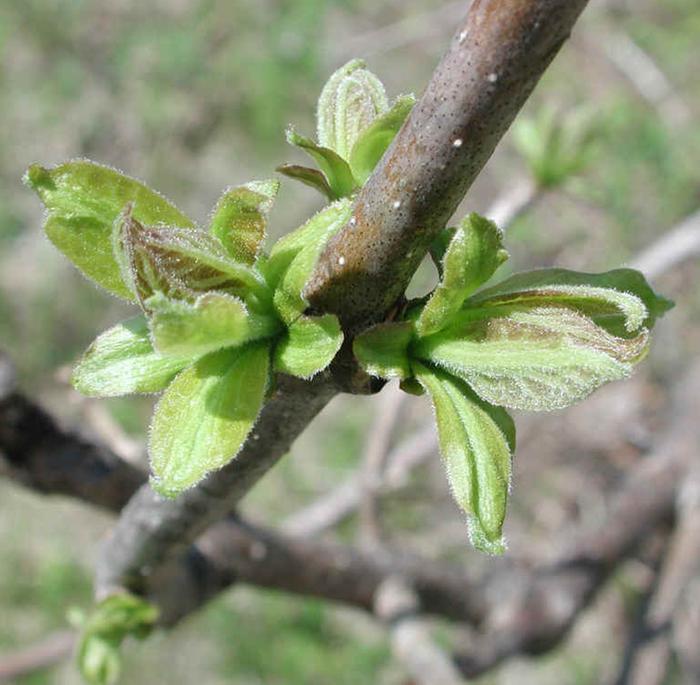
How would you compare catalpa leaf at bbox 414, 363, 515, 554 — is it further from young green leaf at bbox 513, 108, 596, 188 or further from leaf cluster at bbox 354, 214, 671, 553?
young green leaf at bbox 513, 108, 596, 188

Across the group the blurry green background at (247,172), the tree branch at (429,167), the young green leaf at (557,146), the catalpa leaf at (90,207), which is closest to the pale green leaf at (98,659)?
the tree branch at (429,167)

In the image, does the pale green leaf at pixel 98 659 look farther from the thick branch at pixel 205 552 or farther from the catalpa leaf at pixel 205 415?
the catalpa leaf at pixel 205 415

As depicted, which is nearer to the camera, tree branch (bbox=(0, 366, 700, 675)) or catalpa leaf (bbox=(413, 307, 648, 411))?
catalpa leaf (bbox=(413, 307, 648, 411))

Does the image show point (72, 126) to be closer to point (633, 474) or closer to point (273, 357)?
point (633, 474)

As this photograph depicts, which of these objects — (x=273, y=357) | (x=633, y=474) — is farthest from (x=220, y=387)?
(x=633, y=474)

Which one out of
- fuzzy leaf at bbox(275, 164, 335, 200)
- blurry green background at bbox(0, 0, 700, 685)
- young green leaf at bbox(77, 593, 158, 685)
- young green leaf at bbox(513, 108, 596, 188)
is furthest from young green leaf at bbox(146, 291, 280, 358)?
blurry green background at bbox(0, 0, 700, 685)

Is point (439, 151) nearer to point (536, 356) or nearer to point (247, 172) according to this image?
point (536, 356)
